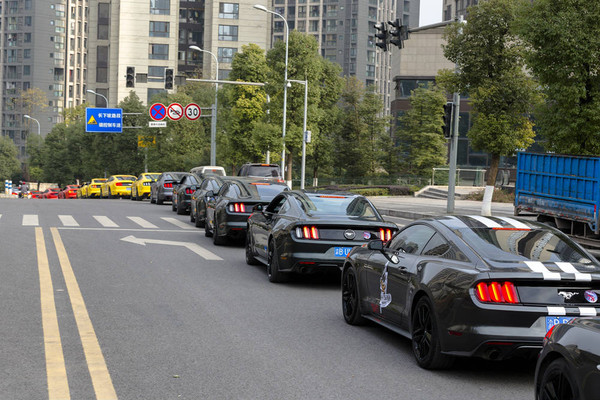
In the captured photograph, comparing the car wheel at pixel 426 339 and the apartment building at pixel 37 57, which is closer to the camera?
the car wheel at pixel 426 339

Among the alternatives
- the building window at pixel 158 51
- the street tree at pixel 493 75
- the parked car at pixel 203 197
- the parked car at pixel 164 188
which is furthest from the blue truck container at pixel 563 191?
the building window at pixel 158 51

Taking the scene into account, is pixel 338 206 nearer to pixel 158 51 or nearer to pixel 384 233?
pixel 384 233

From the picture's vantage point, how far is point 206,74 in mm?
96312

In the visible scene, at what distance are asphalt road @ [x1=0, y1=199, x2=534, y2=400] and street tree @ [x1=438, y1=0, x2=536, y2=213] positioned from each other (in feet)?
62.9

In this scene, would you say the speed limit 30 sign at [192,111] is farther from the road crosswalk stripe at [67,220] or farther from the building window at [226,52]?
the building window at [226,52]

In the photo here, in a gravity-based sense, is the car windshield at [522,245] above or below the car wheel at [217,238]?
above

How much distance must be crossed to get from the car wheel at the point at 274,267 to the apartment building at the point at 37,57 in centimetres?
15032

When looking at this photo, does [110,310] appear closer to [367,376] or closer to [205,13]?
[367,376]

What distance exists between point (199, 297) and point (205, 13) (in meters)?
104

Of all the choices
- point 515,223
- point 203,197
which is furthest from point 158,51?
point 515,223

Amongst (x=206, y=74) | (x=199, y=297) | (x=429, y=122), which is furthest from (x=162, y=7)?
(x=199, y=297)

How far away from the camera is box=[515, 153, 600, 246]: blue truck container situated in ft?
58.2

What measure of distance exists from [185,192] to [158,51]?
8231 centimetres

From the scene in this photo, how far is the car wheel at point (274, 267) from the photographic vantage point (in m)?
11.7
